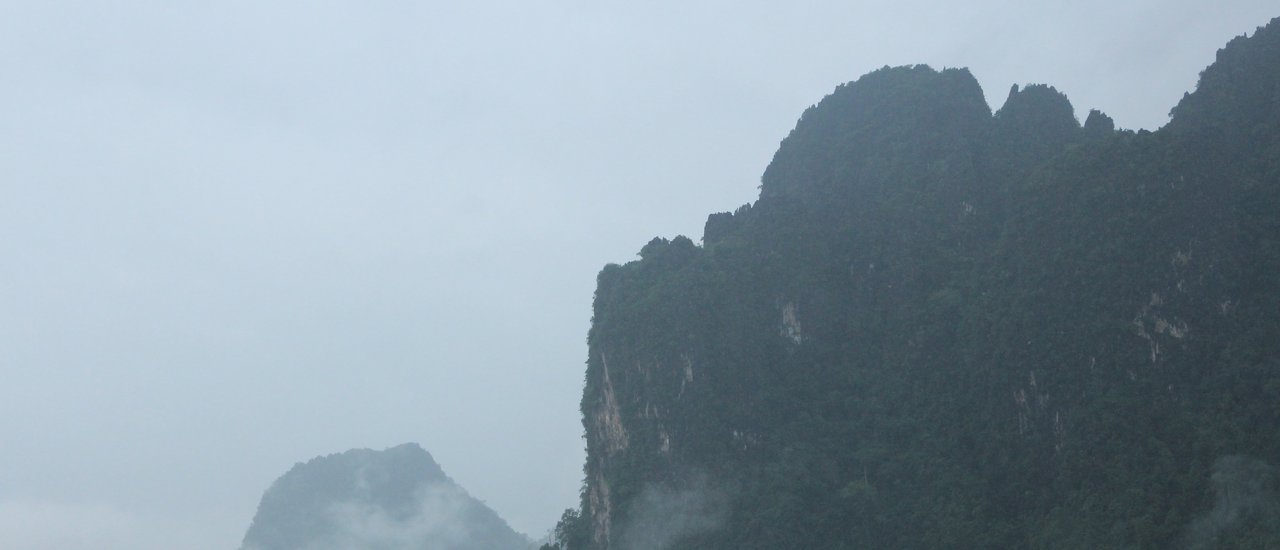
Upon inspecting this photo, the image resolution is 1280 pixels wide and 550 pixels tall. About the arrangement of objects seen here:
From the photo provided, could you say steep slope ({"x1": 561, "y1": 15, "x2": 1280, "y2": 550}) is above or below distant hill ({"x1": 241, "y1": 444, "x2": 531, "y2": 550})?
below

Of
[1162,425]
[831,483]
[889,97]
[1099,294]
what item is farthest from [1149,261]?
[889,97]

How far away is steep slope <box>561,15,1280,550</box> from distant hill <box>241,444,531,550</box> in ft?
157

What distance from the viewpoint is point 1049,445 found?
3366 cm

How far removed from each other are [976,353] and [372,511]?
63494 mm

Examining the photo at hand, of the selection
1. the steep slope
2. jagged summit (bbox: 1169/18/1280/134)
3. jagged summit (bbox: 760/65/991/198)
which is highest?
jagged summit (bbox: 760/65/991/198)

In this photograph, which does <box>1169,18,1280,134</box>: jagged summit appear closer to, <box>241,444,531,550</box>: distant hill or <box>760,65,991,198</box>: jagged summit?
<box>760,65,991,198</box>: jagged summit

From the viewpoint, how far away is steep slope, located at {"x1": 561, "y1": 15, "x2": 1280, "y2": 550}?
1241 inches

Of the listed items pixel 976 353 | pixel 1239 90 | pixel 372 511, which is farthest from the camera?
pixel 372 511

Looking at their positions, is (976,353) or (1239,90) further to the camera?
(1239,90)

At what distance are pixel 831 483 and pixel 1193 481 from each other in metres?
10.4

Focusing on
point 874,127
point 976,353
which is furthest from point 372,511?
point 976,353

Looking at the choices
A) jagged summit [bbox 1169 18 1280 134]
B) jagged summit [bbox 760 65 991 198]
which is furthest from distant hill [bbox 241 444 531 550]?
jagged summit [bbox 1169 18 1280 134]

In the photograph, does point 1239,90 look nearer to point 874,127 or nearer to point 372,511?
point 874,127

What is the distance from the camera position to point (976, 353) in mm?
36812
